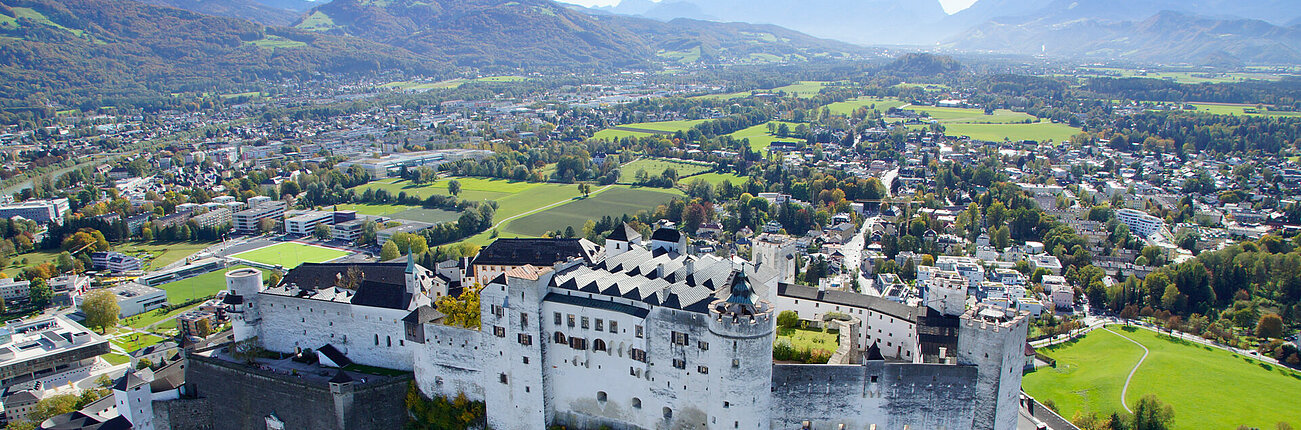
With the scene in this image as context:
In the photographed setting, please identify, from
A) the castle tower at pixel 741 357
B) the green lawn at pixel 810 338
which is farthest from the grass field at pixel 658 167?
the castle tower at pixel 741 357

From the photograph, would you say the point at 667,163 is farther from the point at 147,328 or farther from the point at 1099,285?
the point at 147,328

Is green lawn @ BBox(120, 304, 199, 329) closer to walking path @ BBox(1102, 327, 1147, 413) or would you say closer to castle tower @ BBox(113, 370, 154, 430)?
castle tower @ BBox(113, 370, 154, 430)

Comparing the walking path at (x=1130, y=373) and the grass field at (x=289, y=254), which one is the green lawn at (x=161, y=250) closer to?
the grass field at (x=289, y=254)

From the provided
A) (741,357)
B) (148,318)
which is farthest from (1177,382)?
(148,318)

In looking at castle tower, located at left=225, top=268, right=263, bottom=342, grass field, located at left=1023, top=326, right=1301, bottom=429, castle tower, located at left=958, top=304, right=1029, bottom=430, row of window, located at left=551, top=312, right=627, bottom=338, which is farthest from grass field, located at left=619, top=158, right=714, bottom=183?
Result: castle tower, located at left=958, top=304, right=1029, bottom=430

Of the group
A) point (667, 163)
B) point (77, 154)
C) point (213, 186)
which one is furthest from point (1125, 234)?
point (77, 154)

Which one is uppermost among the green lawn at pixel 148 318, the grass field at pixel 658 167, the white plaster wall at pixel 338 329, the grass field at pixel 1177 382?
the white plaster wall at pixel 338 329
